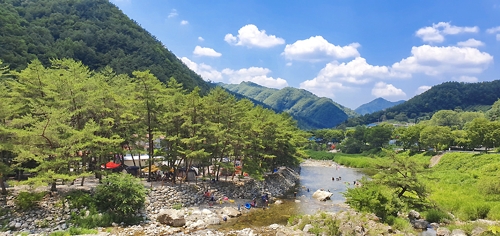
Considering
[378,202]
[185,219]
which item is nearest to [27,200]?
[185,219]

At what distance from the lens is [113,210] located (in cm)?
2111

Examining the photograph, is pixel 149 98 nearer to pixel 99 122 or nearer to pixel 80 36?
pixel 99 122

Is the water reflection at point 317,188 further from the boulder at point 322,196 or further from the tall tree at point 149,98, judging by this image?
the tall tree at point 149,98

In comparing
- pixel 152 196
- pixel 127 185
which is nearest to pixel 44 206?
pixel 127 185

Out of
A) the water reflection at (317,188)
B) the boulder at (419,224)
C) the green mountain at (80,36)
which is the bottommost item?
the water reflection at (317,188)

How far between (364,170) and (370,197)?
49.6 m

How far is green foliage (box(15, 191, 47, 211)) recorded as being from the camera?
61.6 feet

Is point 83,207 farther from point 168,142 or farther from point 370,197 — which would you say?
point 370,197

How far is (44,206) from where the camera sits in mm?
19531

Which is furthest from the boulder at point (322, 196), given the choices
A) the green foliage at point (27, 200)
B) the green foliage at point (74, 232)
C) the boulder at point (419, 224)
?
the green foliage at point (27, 200)

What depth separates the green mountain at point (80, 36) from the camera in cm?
6600

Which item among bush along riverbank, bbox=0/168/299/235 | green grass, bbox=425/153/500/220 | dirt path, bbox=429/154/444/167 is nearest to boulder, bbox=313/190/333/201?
green grass, bbox=425/153/500/220

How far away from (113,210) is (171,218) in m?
4.16

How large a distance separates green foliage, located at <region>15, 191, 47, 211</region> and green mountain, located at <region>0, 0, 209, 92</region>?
165 feet
